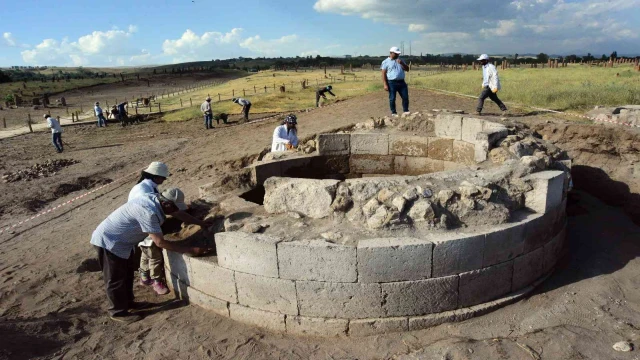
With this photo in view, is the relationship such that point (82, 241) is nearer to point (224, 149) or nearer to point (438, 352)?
point (438, 352)

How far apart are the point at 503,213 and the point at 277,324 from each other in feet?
9.47

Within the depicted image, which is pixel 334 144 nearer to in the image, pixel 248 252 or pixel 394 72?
pixel 394 72

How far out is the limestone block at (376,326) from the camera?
481cm

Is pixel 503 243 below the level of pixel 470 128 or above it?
below

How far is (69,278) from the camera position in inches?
261

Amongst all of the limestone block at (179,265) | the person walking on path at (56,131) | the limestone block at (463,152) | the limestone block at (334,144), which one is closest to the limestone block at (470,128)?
the limestone block at (463,152)

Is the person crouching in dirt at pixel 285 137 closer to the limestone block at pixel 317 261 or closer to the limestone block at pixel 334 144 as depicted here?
the limestone block at pixel 334 144

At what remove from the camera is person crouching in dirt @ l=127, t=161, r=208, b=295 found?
538 centimetres

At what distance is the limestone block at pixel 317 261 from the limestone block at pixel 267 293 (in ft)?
0.62

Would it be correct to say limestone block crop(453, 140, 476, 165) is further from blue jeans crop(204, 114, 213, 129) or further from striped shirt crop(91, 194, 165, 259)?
blue jeans crop(204, 114, 213, 129)

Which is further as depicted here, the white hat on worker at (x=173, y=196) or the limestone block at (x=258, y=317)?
the white hat on worker at (x=173, y=196)

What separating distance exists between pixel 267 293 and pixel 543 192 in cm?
352

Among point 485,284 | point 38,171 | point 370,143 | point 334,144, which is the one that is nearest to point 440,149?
point 370,143

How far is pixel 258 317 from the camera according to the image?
16.7ft
